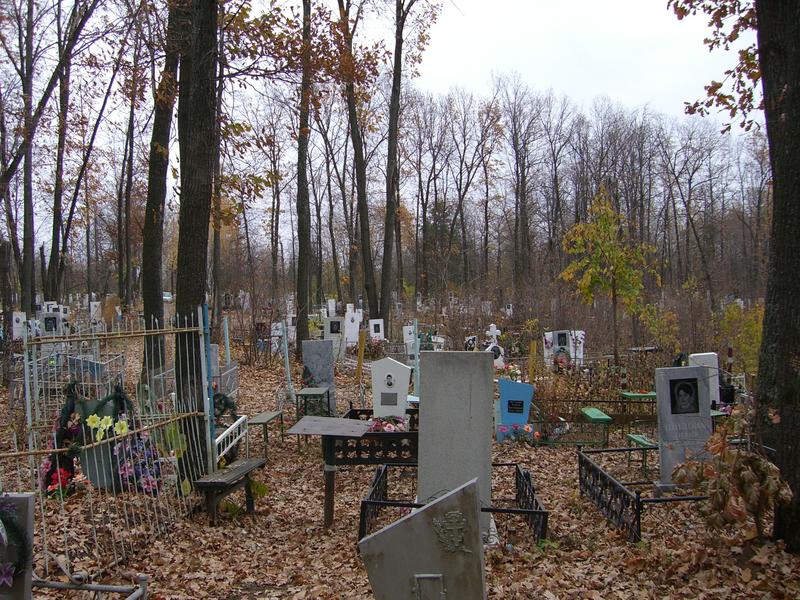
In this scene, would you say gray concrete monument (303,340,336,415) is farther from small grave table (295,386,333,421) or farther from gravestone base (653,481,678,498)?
gravestone base (653,481,678,498)

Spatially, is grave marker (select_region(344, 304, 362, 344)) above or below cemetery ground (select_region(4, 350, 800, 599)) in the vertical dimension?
above

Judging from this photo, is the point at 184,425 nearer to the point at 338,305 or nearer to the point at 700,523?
the point at 700,523

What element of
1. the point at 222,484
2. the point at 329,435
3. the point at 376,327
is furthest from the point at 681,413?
the point at 376,327

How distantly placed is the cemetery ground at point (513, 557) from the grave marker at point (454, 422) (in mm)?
802

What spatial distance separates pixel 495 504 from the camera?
24.5 ft

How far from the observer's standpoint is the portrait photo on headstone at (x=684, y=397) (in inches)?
291

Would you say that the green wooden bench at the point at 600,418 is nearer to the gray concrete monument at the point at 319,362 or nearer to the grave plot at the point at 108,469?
the gray concrete monument at the point at 319,362

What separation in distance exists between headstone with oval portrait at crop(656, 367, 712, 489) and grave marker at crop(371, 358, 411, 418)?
4.18 metres

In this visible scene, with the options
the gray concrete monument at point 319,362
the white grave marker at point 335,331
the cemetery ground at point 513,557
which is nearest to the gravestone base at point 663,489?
the cemetery ground at point 513,557

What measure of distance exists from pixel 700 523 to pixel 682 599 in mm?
1901

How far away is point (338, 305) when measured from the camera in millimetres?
38594

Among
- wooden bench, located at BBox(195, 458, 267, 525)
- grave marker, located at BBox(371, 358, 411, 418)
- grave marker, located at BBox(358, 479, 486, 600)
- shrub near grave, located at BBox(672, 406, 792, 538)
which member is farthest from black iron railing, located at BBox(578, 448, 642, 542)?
wooden bench, located at BBox(195, 458, 267, 525)

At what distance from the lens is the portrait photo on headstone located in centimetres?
738

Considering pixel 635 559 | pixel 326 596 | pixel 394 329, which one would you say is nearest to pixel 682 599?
pixel 635 559
